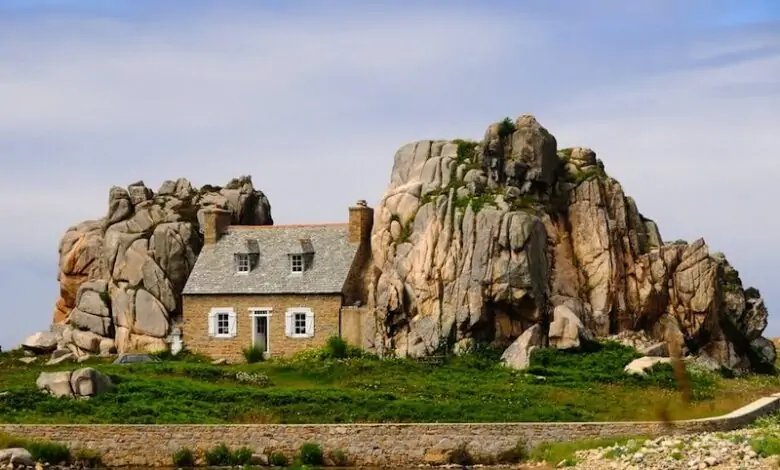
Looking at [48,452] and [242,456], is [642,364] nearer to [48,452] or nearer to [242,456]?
[242,456]

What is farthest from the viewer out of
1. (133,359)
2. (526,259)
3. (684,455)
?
(133,359)

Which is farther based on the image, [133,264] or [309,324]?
[133,264]

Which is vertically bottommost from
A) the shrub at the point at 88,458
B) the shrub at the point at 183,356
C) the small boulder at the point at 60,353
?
the shrub at the point at 88,458

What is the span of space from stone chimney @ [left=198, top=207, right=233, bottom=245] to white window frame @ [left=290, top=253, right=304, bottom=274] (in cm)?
446

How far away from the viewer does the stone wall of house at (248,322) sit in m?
67.7

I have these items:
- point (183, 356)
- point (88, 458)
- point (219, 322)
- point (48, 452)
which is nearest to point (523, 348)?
point (219, 322)

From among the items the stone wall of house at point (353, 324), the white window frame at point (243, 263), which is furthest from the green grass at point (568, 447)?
the white window frame at point (243, 263)

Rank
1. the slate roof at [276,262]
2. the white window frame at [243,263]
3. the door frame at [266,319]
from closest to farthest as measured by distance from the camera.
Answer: the door frame at [266,319]
the slate roof at [276,262]
the white window frame at [243,263]

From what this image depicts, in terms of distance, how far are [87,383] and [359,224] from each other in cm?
2021

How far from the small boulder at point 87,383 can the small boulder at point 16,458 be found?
19.3 feet

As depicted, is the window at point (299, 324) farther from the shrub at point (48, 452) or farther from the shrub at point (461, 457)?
the shrub at point (48, 452)

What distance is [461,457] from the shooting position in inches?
1892

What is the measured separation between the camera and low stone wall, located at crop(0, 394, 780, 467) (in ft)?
157

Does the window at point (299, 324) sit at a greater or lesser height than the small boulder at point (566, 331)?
greater
